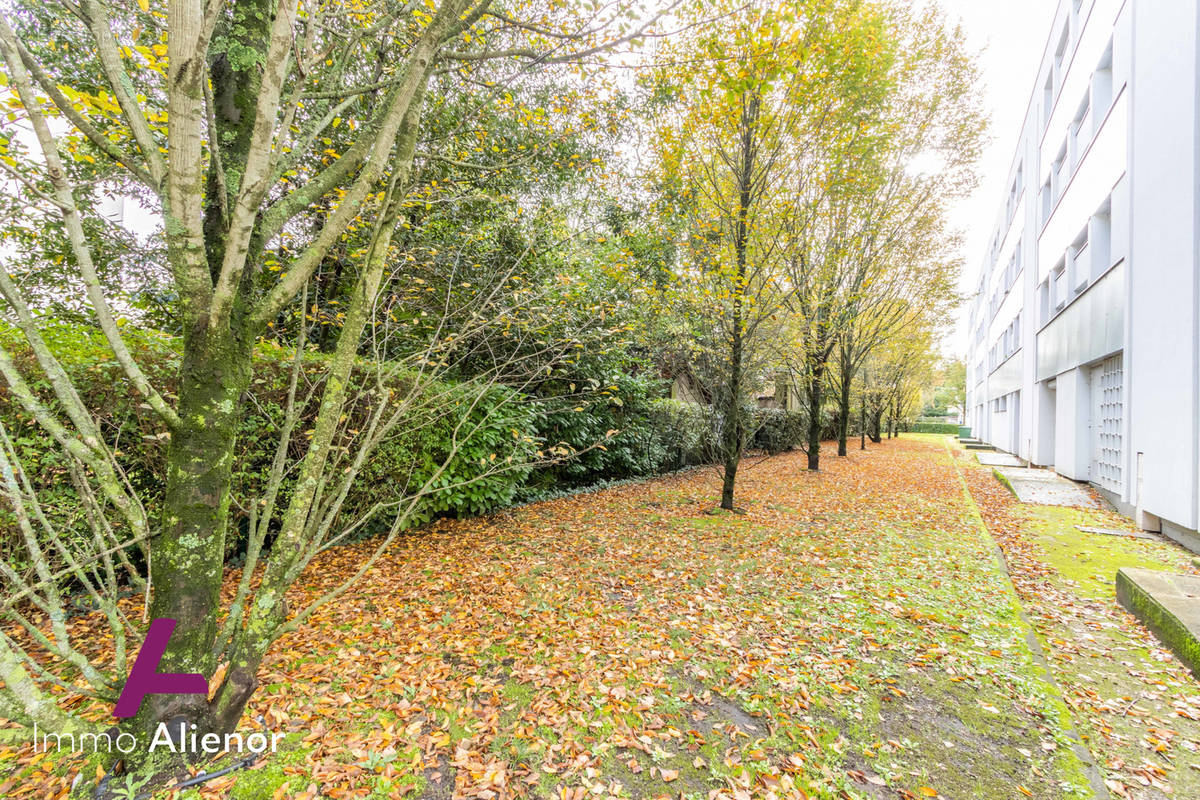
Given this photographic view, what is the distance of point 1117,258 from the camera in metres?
8.20

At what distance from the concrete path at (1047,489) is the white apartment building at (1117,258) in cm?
36

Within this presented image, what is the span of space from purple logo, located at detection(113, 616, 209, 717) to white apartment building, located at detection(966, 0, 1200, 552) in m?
9.76

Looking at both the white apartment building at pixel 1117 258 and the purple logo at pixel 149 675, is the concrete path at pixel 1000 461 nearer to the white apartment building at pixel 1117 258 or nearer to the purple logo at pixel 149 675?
the white apartment building at pixel 1117 258

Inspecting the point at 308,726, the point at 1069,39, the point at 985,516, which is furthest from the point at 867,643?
the point at 1069,39

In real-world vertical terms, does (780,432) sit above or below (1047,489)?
above

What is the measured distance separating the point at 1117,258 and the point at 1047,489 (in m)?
5.14

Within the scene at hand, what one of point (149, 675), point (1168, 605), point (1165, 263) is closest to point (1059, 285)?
point (1165, 263)

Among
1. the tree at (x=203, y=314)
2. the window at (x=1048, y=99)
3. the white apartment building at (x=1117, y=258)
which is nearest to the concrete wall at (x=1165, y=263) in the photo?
the white apartment building at (x=1117, y=258)

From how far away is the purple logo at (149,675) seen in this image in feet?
6.63

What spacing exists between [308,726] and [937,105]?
15.2 m

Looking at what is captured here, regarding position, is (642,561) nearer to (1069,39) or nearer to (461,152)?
(461,152)

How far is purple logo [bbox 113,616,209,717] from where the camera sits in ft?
6.63

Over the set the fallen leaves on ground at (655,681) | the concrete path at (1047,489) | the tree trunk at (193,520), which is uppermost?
the tree trunk at (193,520)

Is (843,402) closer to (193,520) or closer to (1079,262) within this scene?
(1079,262)
